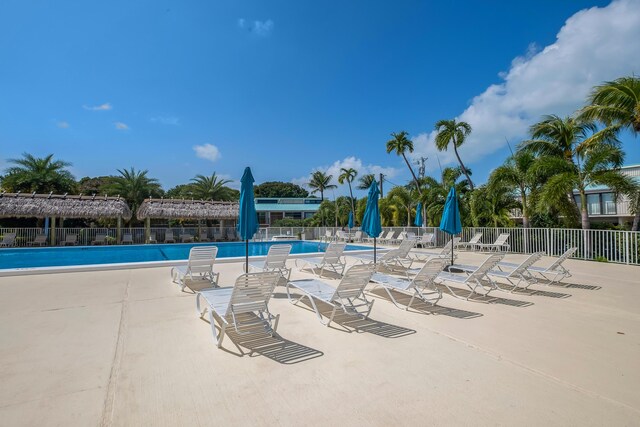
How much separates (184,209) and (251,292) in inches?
838

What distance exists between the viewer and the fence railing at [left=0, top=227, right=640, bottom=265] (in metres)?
11.0

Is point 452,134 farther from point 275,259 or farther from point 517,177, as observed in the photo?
point 275,259

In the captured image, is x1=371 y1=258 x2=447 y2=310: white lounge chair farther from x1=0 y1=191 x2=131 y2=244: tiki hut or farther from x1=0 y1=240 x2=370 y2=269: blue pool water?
x1=0 y1=191 x2=131 y2=244: tiki hut

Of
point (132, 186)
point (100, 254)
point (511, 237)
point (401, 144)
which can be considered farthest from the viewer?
point (401, 144)

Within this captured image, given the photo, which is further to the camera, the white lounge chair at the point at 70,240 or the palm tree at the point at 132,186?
the palm tree at the point at 132,186

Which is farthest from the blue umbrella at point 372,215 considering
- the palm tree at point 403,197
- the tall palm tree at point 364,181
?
the tall palm tree at point 364,181

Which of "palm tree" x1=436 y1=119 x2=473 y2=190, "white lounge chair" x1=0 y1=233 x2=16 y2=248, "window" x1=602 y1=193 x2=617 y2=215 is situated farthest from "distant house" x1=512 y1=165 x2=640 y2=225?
"white lounge chair" x1=0 y1=233 x2=16 y2=248

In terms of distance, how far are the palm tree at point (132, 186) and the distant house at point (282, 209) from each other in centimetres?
1790

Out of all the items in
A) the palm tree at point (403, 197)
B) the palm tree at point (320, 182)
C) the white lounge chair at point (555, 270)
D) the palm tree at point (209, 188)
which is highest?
the palm tree at point (320, 182)

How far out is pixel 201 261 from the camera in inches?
274

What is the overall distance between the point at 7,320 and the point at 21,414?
3310 millimetres

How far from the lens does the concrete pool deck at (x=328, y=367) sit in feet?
8.05

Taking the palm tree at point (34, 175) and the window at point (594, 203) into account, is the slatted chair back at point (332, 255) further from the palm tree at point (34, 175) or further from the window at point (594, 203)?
the window at point (594, 203)

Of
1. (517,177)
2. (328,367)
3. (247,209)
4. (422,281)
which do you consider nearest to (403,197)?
(517,177)
